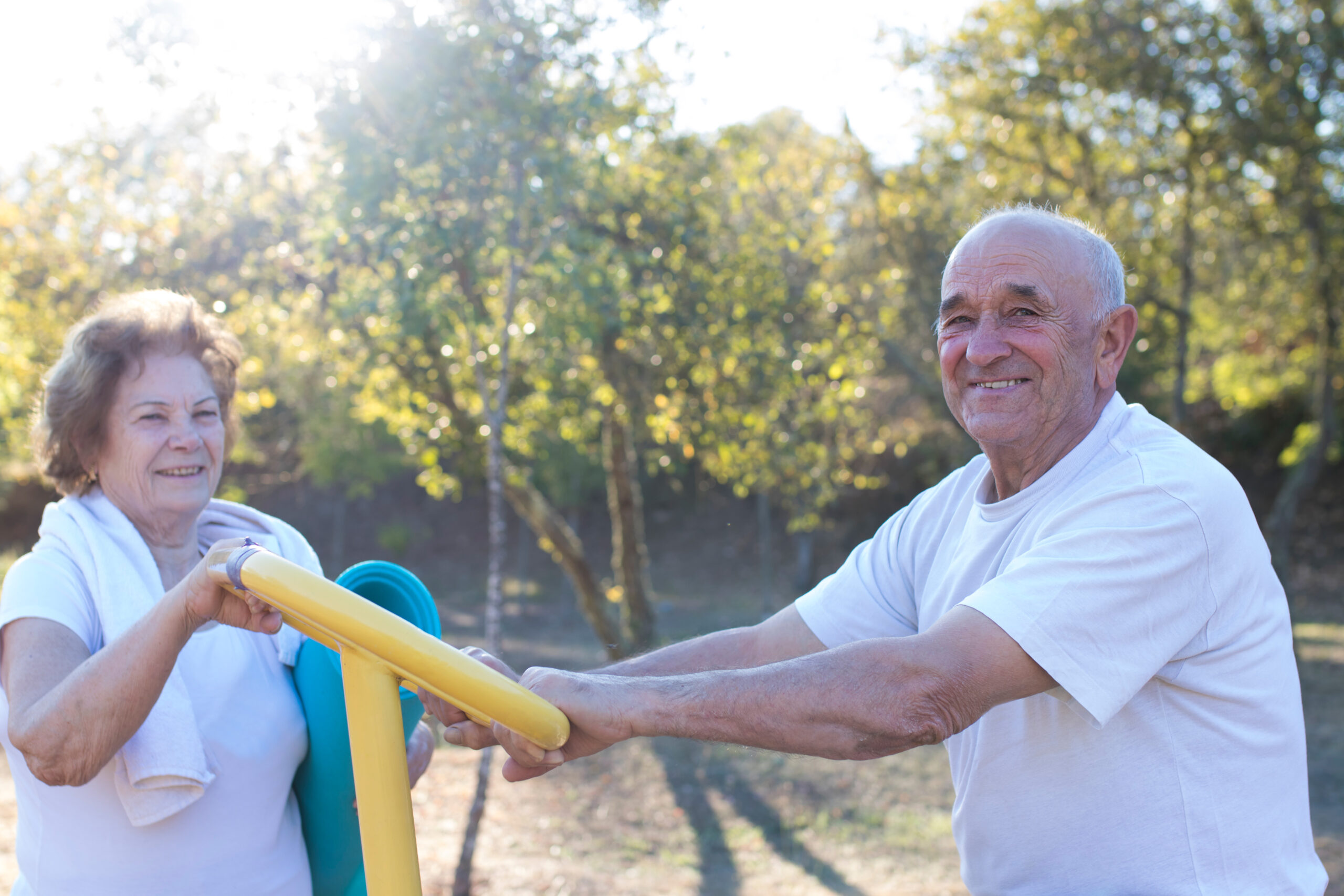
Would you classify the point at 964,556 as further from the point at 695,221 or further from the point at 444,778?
the point at 444,778

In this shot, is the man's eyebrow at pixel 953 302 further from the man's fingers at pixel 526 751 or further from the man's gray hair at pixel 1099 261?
the man's fingers at pixel 526 751

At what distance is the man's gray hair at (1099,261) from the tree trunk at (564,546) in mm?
6059

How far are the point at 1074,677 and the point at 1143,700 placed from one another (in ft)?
0.72

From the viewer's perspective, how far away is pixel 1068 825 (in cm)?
164

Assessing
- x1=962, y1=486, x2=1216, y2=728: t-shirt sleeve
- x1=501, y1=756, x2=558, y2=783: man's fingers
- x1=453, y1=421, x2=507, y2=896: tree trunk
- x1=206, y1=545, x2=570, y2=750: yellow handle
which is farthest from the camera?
x1=453, y1=421, x2=507, y2=896: tree trunk

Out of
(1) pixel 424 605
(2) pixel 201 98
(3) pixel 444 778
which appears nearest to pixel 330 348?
(2) pixel 201 98

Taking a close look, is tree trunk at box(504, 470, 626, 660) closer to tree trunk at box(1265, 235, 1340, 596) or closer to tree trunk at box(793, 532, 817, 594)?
tree trunk at box(1265, 235, 1340, 596)

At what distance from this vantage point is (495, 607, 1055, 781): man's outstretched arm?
1489 mm

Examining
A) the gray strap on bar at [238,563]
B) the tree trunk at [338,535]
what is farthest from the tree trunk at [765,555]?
the gray strap on bar at [238,563]

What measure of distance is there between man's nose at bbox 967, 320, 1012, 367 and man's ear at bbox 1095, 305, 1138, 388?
0.18 m

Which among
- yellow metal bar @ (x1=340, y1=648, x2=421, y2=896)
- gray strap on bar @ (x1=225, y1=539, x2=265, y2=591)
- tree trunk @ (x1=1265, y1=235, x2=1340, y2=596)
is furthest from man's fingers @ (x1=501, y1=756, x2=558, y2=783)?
tree trunk @ (x1=1265, y1=235, x2=1340, y2=596)

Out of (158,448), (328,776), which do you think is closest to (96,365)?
(158,448)

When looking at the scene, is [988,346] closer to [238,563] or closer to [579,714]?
[579,714]

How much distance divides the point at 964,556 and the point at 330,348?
6.15 metres
